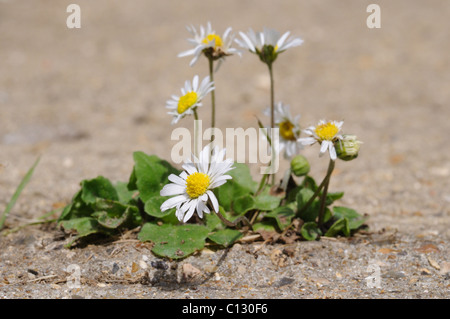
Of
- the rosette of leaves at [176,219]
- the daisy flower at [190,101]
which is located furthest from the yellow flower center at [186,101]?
the rosette of leaves at [176,219]

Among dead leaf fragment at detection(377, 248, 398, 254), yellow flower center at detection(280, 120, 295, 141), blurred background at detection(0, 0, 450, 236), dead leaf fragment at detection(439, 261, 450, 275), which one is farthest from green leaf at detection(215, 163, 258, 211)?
dead leaf fragment at detection(439, 261, 450, 275)

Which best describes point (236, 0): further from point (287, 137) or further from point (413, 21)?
point (287, 137)

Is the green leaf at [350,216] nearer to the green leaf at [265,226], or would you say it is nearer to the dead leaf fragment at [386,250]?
the dead leaf fragment at [386,250]

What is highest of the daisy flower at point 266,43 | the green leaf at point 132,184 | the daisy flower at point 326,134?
the daisy flower at point 266,43

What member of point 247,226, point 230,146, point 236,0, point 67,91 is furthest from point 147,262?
point 236,0

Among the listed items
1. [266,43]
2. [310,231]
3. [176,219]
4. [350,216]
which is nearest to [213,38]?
[266,43]

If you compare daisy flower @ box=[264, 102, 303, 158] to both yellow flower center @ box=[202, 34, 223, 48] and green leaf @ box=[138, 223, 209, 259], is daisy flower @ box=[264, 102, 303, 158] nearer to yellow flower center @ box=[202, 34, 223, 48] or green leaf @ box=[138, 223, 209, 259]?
yellow flower center @ box=[202, 34, 223, 48]
